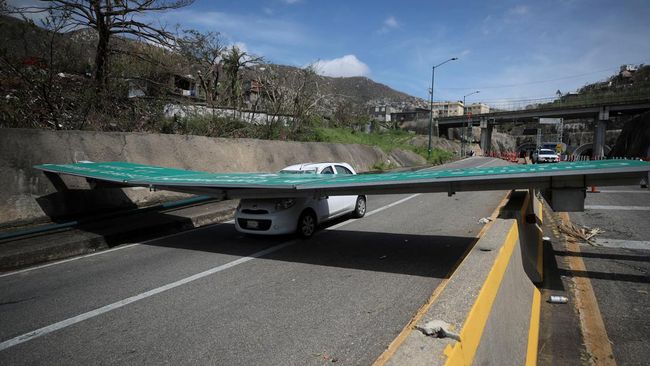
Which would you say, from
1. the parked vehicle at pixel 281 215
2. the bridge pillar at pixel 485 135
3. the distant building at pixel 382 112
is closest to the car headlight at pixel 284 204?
the parked vehicle at pixel 281 215

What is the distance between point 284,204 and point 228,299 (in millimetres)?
3401

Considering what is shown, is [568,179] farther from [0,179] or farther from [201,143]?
[201,143]

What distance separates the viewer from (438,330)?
249 centimetres

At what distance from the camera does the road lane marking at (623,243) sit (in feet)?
24.6

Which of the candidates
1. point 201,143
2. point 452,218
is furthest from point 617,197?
point 201,143

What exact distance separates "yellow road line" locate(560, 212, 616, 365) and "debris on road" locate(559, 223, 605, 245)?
1.94 m

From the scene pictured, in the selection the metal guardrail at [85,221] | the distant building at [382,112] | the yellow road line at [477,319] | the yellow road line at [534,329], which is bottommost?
the yellow road line at [534,329]

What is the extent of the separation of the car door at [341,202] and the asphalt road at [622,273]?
5.27 m

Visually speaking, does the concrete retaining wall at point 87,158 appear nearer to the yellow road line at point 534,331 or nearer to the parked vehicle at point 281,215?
the parked vehicle at point 281,215

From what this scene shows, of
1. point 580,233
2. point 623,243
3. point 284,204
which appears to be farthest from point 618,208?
point 284,204

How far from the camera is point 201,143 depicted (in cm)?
1516

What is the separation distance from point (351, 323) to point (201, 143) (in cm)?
1241

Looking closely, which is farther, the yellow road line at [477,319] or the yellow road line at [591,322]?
the yellow road line at [591,322]

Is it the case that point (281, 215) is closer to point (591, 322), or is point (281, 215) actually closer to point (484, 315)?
point (591, 322)
